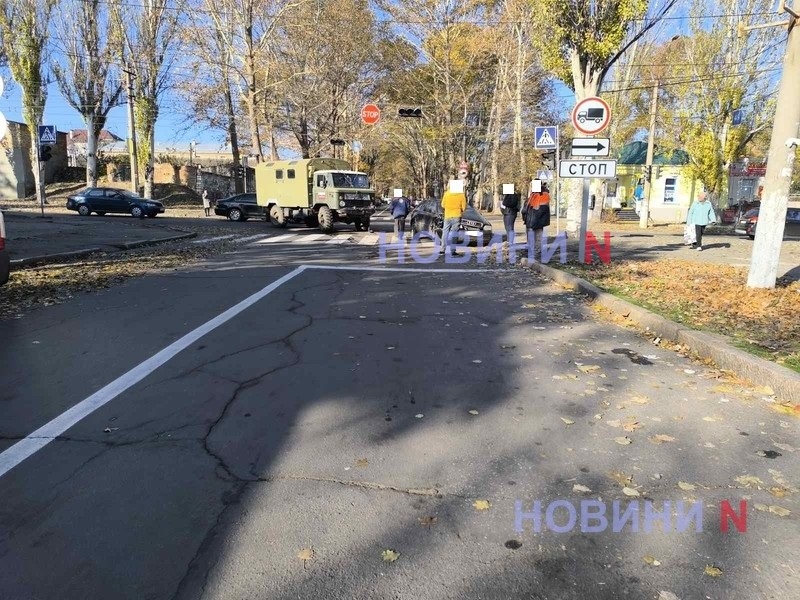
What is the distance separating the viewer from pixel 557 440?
3711 millimetres

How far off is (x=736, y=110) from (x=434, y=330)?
28.1 m

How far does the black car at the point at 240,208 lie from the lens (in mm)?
30562

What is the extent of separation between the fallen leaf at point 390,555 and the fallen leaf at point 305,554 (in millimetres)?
324

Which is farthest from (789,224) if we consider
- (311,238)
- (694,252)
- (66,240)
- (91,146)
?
(91,146)

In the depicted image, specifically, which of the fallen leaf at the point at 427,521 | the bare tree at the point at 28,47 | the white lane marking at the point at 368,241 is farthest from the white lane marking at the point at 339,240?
the bare tree at the point at 28,47

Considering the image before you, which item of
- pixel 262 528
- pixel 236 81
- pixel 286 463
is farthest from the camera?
pixel 236 81

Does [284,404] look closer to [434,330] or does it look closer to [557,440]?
[557,440]

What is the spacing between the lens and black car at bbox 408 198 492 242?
59.3ft

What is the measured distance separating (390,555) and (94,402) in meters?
2.95

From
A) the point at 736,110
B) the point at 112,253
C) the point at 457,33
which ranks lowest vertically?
the point at 112,253

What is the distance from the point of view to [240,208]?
30.7 m

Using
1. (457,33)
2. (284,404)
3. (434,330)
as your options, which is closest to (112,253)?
(434,330)

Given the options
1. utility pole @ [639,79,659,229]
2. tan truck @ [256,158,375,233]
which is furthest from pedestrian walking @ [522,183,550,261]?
utility pole @ [639,79,659,229]

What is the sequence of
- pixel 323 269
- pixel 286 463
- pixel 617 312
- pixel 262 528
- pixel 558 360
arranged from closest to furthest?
pixel 262 528, pixel 286 463, pixel 558 360, pixel 617 312, pixel 323 269
